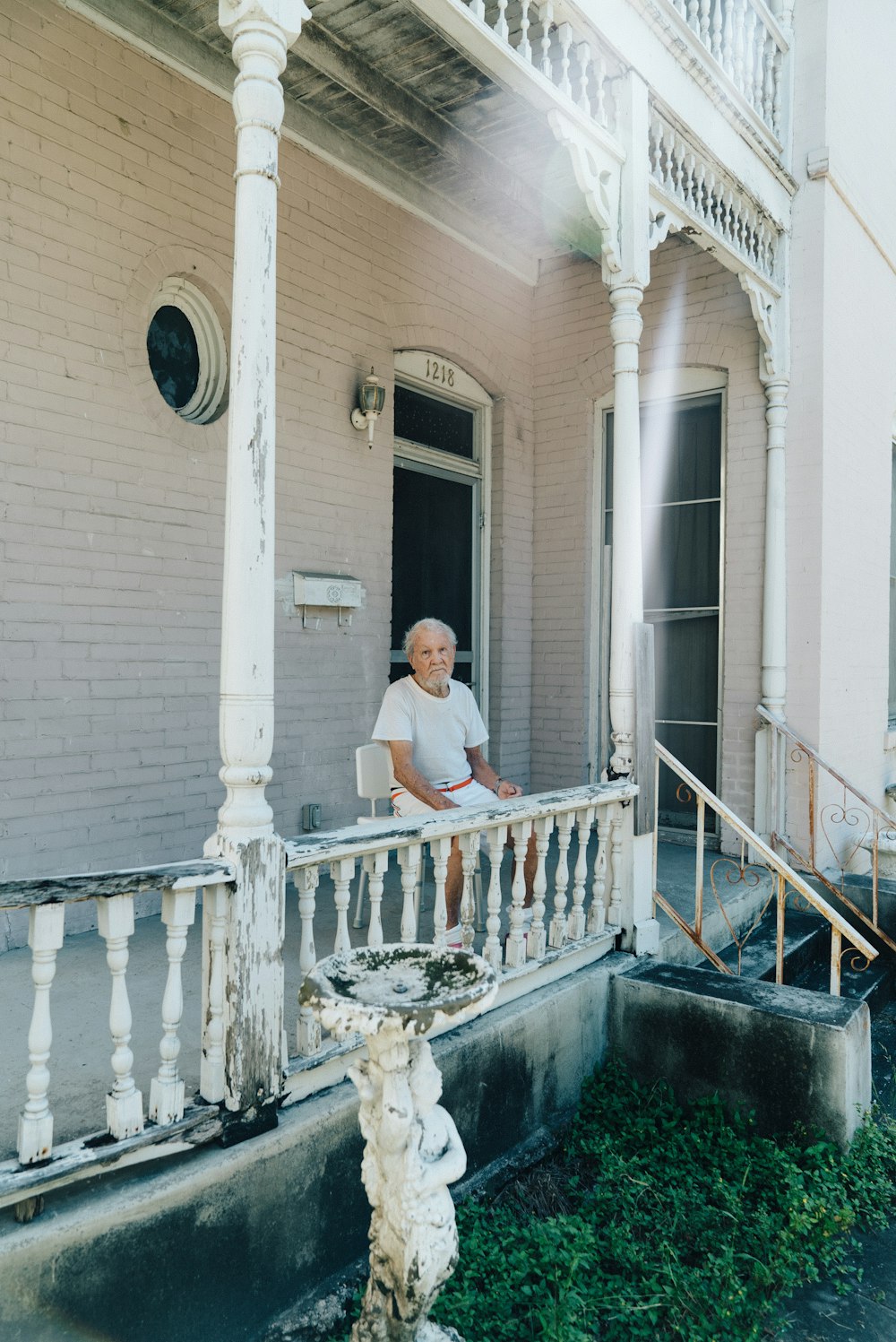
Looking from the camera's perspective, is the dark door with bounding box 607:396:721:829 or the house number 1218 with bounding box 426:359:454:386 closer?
the house number 1218 with bounding box 426:359:454:386

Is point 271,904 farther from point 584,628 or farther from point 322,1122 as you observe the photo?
point 584,628

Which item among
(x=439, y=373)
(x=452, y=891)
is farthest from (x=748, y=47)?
(x=452, y=891)

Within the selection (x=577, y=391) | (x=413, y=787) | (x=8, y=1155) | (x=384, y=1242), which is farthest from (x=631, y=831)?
(x=577, y=391)

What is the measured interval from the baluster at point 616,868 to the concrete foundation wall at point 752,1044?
27 cm

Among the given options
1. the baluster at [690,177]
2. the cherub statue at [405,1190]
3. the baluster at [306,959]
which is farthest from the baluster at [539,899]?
the baluster at [690,177]

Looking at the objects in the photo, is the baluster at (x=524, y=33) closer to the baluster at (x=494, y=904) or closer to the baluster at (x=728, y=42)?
the baluster at (x=728, y=42)

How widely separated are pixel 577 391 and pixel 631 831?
11.7 feet

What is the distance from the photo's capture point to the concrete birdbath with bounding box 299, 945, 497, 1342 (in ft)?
5.72

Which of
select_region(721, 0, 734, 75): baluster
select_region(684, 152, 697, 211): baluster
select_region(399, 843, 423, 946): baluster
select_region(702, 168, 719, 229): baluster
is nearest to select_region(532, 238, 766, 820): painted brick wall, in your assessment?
select_region(702, 168, 719, 229): baluster

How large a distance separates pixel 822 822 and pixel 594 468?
2.70 meters

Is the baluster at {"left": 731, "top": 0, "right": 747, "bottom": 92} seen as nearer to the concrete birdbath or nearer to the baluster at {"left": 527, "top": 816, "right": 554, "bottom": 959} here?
the baluster at {"left": 527, "top": 816, "right": 554, "bottom": 959}

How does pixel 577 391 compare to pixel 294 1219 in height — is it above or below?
above

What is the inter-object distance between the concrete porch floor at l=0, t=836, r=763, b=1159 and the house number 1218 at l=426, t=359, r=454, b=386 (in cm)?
306

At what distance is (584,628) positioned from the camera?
620cm
